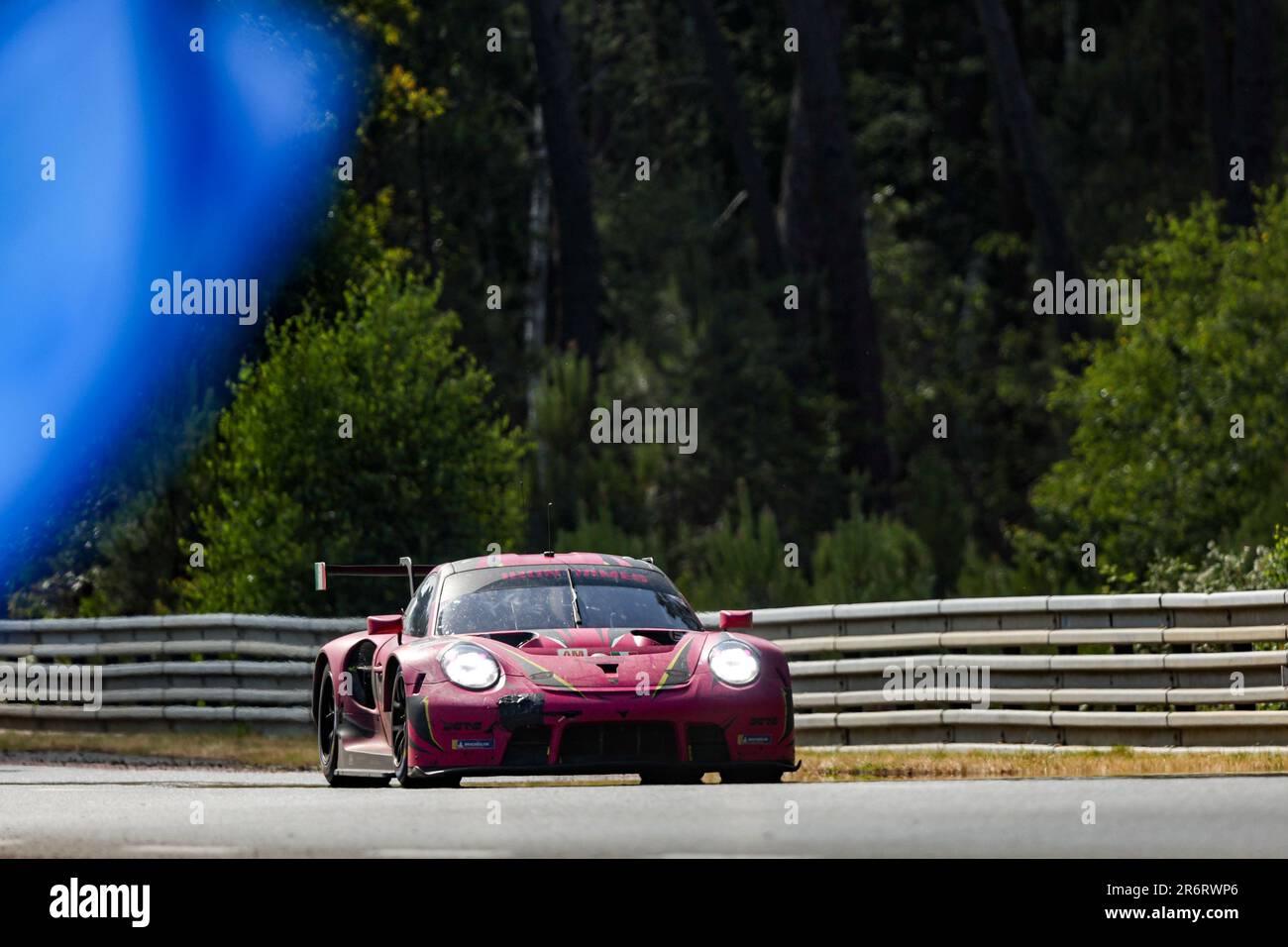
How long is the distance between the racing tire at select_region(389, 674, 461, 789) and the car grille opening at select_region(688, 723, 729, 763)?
119 centimetres

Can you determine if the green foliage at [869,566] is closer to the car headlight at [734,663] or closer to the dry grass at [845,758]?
the dry grass at [845,758]

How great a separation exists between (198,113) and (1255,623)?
18121mm

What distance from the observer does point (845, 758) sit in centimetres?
1769

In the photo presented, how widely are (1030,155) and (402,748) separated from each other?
31.1m

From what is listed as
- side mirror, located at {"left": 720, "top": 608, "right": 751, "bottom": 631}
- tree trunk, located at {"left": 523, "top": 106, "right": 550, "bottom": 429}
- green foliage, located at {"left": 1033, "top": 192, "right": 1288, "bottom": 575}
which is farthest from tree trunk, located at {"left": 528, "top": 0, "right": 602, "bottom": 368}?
side mirror, located at {"left": 720, "top": 608, "right": 751, "bottom": 631}

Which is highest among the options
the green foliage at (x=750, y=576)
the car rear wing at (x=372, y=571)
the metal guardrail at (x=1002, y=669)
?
the green foliage at (x=750, y=576)

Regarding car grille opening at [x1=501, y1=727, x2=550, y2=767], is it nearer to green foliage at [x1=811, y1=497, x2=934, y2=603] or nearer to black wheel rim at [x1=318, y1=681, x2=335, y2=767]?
black wheel rim at [x1=318, y1=681, x2=335, y2=767]

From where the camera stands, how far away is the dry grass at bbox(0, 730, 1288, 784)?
1527 cm

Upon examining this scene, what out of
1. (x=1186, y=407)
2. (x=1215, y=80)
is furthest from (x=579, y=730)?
(x=1215, y=80)

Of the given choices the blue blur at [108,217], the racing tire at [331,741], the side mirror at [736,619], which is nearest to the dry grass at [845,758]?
the side mirror at [736,619]

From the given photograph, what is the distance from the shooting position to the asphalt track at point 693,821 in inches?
362

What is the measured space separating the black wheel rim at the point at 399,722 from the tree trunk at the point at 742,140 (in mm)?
31686
